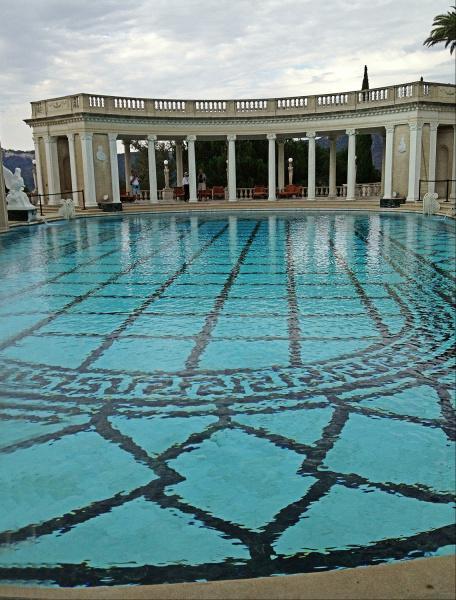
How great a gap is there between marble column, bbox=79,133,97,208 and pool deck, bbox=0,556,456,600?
30.8 metres

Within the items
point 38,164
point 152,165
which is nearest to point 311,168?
point 152,165

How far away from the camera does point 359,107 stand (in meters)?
32.0

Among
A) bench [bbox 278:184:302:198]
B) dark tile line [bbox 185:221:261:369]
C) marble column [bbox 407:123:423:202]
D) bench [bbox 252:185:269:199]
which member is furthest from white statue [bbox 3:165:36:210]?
marble column [bbox 407:123:423:202]

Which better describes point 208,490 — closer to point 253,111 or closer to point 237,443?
point 237,443

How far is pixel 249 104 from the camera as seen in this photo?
1377 inches

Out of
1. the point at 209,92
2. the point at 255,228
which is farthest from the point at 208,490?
the point at 209,92

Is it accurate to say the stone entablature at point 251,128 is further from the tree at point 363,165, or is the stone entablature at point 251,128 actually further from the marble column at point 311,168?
the tree at point 363,165

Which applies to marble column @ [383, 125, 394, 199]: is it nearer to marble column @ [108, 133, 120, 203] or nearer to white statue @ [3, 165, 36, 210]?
marble column @ [108, 133, 120, 203]

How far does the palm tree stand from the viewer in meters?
29.5

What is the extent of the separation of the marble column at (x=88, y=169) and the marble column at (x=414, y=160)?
1617 cm

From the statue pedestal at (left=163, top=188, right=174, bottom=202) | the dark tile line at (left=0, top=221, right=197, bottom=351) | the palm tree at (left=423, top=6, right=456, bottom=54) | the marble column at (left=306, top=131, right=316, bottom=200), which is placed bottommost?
the dark tile line at (left=0, top=221, right=197, bottom=351)

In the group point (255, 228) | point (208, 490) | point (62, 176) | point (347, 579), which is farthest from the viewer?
point (62, 176)

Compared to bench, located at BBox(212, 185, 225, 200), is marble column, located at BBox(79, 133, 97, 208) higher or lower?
higher

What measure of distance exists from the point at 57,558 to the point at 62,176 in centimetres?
3355
